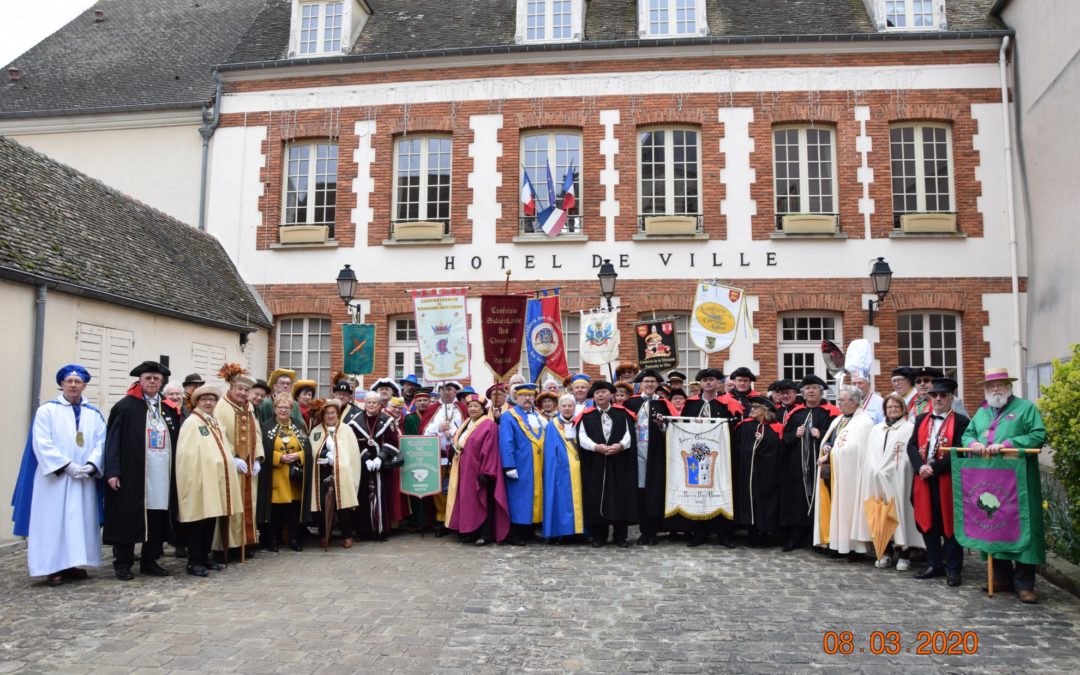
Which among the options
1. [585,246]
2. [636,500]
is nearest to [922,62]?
[585,246]

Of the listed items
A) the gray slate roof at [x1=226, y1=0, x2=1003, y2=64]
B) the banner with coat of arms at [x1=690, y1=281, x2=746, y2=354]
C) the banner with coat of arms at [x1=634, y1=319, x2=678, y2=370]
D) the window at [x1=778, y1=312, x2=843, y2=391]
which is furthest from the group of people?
the gray slate roof at [x1=226, y1=0, x2=1003, y2=64]

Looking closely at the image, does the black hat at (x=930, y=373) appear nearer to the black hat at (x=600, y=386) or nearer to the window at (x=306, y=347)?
the black hat at (x=600, y=386)

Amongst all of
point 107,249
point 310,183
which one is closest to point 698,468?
point 107,249

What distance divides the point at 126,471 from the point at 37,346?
328cm

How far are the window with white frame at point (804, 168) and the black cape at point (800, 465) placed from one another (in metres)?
6.99

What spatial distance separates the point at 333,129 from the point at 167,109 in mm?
3735

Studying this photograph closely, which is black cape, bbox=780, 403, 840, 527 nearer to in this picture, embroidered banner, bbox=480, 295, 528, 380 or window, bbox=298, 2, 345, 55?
embroidered banner, bbox=480, 295, 528, 380

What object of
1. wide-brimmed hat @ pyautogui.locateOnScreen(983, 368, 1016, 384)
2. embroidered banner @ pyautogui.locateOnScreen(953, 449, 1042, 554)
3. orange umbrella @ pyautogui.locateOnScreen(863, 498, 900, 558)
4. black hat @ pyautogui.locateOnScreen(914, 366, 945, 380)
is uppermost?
black hat @ pyautogui.locateOnScreen(914, 366, 945, 380)

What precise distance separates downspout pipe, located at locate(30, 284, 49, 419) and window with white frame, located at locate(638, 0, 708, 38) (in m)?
11.3

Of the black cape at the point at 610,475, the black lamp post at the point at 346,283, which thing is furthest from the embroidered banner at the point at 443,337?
the black lamp post at the point at 346,283

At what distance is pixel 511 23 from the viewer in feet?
52.2

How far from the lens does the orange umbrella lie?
24.6 feet

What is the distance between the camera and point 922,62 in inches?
570

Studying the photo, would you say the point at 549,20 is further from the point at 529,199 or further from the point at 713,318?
the point at 713,318
